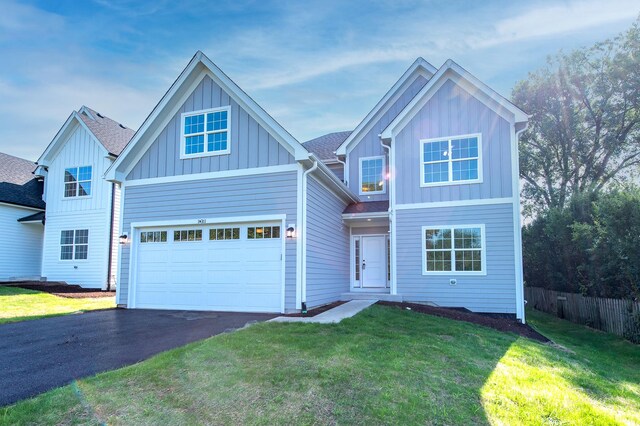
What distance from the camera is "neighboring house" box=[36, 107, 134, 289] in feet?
56.5

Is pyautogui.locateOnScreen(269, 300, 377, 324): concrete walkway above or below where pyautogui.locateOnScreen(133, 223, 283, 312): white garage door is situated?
below

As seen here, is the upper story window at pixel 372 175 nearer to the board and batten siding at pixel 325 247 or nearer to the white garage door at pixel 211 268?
the board and batten siding at pixel 325 247

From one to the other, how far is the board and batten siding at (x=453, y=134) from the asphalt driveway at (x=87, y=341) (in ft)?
20.9

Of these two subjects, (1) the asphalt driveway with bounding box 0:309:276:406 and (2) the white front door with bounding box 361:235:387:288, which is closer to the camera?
(1) the asphalt driveway with bounding box 0:309:276:406

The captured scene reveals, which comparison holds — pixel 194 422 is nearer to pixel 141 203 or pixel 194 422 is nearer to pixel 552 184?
pixel 141 203

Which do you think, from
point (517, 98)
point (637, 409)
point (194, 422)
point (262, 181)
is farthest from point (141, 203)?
point (517, 98)

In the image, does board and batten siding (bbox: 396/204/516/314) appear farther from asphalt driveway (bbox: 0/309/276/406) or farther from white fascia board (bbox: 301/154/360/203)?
asphalt driveway (bbox: 0/309/276/406)

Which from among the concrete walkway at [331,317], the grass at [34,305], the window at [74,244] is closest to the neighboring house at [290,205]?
the concrete walkway at [331,317]

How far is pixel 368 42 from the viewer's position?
41.0 feet

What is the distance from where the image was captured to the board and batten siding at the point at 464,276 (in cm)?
1146

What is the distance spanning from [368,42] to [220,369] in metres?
11.0

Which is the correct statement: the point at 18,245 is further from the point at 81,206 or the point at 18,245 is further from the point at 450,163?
the point at 450,163

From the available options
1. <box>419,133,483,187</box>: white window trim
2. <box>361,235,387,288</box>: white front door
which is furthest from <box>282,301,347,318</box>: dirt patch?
<box>419,133,483,187</box>: white window trim

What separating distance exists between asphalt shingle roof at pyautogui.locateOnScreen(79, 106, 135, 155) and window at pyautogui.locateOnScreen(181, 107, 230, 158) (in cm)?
789
